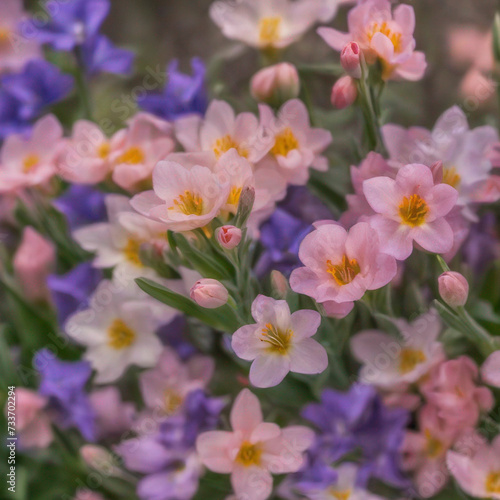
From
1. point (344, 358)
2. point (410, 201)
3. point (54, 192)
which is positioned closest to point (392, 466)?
point (344, 358)

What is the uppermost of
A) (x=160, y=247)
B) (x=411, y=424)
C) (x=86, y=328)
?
(x=160, y=247)

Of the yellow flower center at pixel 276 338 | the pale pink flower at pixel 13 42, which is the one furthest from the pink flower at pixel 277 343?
the pale pink flower at pixel 13 42

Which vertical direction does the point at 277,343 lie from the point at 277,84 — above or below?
below

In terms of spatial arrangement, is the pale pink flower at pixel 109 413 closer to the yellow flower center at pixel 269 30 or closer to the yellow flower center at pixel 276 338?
the yellow flower center at pixel 276 338

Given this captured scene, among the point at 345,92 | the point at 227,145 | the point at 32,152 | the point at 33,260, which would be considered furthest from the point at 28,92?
the point at 345,92

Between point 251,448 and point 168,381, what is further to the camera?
point 168,381

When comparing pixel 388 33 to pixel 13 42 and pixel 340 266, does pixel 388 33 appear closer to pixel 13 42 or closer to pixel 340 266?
pixel 340 266

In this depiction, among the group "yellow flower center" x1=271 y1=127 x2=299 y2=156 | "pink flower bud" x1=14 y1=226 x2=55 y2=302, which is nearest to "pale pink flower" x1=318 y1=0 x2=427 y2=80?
"yellow flower center" x1=271 y1=127 x2=299 y2=156

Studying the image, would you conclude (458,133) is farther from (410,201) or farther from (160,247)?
(160,247)
